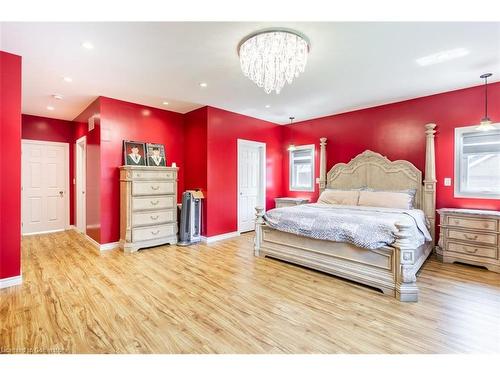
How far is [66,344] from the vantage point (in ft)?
5.81

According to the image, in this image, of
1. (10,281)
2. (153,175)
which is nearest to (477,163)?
(153,175)

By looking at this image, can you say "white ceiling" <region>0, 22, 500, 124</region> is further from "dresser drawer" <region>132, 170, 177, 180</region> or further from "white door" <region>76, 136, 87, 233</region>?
"dresser drawer" <region>132, 170, 177, 180</region>

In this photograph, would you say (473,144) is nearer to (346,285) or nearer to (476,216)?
(476,216)

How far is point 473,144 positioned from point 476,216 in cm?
118

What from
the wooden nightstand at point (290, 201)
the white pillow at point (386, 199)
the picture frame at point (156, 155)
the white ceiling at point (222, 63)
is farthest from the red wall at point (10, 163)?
the white pillow at point (386, 199)

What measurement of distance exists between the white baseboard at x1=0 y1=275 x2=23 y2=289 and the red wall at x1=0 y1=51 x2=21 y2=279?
4 cm

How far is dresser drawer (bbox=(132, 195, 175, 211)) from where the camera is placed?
416cm

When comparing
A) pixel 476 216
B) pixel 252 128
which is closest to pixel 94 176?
pixel 252 128

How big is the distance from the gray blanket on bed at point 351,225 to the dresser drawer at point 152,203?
6.34 ft

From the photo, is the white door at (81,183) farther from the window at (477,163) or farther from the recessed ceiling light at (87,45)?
the window at (477,163)

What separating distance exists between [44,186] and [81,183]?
923 millimetres

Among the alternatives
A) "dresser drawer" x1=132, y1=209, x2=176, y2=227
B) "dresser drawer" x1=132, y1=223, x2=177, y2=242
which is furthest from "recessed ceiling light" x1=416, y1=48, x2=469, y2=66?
"dresser drawer" x1=132, y1=223, x2=177, y2=242
